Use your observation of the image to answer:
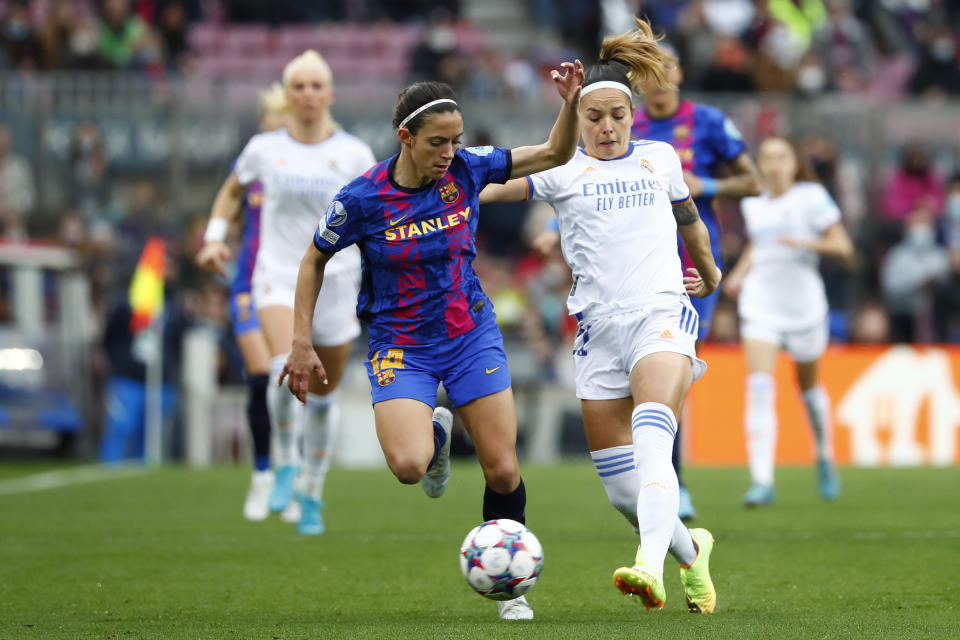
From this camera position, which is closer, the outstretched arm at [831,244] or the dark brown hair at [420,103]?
the dark brown hair at [420,103]

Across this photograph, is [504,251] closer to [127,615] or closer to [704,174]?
[704,174]

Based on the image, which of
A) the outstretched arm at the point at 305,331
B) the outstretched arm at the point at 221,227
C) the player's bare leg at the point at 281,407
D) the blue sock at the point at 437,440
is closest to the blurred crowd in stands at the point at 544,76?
the player's bare leg at the point at 281,407

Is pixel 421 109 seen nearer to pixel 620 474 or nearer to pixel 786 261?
pixel 620 474

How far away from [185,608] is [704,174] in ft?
14.4

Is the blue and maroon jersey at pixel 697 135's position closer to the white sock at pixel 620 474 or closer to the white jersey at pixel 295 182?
the white jersey at pixel 295 182

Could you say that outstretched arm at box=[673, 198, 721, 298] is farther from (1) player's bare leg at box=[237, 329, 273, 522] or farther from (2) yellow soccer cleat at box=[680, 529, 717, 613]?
(1) player's bare leg at box=[237, 329, 273, 522]

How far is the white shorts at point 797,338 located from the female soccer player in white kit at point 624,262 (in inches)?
178

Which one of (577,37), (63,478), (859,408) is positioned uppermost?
(577,37)

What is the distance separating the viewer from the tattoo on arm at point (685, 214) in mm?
6457

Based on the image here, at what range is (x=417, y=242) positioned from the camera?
6.16 m

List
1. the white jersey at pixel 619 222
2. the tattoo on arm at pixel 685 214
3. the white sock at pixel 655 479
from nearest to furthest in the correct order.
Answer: the white sock at pixel 655 479 → the white jersey at pixel 619 222 → the tattoo on arm at pixel 685 214

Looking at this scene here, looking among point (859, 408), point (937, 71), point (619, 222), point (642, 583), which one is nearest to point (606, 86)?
point (619, 222)

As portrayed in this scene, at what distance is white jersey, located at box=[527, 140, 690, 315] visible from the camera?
6309 mm

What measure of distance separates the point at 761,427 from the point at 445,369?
514 cm
